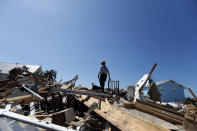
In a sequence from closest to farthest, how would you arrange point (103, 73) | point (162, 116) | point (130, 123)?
point (130, 123) → point (162, 116) → point (103, 73)

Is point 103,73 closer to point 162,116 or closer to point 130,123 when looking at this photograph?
point 162,116

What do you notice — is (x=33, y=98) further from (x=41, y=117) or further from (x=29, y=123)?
(x=29, y=123)

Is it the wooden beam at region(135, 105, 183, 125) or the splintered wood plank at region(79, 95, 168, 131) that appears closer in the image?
the splintered wood plank at region(79, 95, 168, 131)

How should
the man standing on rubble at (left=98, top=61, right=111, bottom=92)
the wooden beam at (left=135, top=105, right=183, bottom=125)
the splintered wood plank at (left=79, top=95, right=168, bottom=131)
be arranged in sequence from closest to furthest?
1. the splintered wood plank at (left=79, top=95, right=168, bottom=131)
2. the wooden beam at (left=135, top=105, right=183, bottom=125)
3. the man standing on rubble at (left=98, top=61, right=111, bottom=92)

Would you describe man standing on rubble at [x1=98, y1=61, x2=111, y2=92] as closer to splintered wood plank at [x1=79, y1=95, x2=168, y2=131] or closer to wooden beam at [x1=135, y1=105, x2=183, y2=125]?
wooden beam at [x1=135, y1=105, x2=183, y2=125]

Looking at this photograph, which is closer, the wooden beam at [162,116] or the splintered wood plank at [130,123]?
the splintered wood plank at [130,123]

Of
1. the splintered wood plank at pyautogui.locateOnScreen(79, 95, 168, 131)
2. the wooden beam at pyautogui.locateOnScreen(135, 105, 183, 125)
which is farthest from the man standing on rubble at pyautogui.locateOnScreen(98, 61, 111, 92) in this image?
the splintered wood plank at pyautogui.locateOnScreen(79, 95, 168, 131)

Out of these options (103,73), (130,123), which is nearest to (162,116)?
(130,123)

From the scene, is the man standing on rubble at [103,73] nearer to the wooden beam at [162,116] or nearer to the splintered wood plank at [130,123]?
the wooden beam at [162,116]

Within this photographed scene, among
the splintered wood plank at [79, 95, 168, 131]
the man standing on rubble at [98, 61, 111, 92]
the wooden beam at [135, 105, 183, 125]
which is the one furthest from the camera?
the man standing on rubble at [98, 61, 111, 92]

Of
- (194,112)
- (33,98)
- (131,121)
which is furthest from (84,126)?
(33,98)

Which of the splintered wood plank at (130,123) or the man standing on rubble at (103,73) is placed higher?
the man standing on rubble at (103,73)

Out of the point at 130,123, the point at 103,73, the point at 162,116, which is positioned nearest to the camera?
the point at 130,123

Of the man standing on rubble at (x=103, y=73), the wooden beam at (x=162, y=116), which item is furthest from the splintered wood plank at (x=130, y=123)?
the man standing on rubble at (x=103, y=73)
